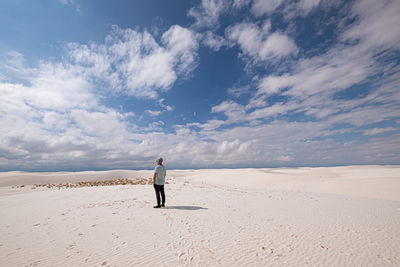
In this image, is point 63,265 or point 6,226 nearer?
point 63,265

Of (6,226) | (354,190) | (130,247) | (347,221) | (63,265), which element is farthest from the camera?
(354,190)

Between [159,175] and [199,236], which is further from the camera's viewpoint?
[159,175]

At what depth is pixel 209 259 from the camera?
4188 mm

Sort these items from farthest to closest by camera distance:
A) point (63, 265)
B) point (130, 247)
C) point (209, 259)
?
point (130, 247), point (209, 259), point (63, 265)

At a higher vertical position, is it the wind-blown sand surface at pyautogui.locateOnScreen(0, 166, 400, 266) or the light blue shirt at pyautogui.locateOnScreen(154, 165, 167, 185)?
the light blue shirt at pyautogui.locateOnScreen(154, 165, 167, 185)

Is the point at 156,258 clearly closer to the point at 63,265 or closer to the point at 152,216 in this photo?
the point at 63,265

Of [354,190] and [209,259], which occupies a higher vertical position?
[209,259]

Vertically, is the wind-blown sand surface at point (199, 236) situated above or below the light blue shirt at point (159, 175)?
below

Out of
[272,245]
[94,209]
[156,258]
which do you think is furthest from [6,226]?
[272,245]

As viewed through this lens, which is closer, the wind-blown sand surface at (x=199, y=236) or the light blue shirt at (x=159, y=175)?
the wind-blown sand surface at (x=199, y=236)

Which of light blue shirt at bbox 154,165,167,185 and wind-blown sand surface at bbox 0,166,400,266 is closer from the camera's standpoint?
wind-blown sand surface at bbox 0,166,400,266

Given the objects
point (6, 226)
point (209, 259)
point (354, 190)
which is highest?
point (6, 226)

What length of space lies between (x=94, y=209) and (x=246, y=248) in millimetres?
7443

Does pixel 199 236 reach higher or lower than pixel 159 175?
lower
